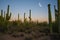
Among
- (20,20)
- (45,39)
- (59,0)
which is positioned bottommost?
(45,39)

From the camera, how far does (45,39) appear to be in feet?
22.9

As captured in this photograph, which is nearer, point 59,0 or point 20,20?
point 59,0

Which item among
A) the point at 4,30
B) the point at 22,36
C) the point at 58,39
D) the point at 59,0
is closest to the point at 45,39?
the point at 58,39

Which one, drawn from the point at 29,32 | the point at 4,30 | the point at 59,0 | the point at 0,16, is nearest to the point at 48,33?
the point at 29,32

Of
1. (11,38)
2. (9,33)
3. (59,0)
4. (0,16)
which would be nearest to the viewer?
(59,0)

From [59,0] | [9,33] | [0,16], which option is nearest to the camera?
[59,0]

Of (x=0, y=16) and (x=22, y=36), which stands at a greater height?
(x=0, y=16)

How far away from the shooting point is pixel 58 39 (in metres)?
6.91

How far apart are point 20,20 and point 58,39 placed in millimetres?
4559

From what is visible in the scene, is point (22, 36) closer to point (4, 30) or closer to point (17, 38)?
point (17, 38)

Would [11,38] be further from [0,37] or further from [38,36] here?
[38,36]

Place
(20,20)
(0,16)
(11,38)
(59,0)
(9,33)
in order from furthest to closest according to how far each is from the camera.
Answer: (20,20) → (0,16) → (9,33) → (11,38) → (59,0)

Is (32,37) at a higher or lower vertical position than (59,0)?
lower

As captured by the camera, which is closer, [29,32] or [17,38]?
[17,38]
